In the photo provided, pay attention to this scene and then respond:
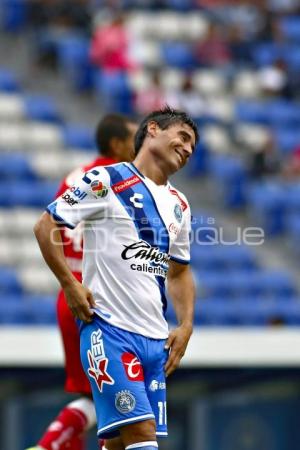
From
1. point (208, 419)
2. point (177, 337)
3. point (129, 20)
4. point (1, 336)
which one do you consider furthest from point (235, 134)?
point (177, 337)

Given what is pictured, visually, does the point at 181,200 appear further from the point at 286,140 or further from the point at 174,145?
the point at 286,140

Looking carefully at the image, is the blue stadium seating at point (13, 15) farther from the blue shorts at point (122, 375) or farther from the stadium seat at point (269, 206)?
the blue shorts at point (122, 375)

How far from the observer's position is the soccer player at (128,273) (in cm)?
633

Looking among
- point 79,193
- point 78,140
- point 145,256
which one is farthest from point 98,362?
point 78,140

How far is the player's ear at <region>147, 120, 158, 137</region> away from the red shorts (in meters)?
1.70

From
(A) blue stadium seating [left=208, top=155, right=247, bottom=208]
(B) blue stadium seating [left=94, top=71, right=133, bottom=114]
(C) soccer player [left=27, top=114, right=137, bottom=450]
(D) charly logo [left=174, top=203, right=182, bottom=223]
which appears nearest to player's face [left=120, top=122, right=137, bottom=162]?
(C) soccer player [left=27, top=114, right=137, bottom=450]

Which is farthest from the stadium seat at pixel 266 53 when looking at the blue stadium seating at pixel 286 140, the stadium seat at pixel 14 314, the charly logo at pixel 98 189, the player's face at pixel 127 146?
the charly logo at pixel 98 189

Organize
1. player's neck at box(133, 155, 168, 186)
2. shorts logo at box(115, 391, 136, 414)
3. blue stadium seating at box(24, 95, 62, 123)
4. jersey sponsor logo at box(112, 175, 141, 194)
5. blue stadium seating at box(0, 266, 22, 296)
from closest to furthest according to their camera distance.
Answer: shorts logo at box(115, 391, 136, 414) → jersey sponsor logo at box(112, 175, 141, 194) → player's neck at box(133, 155, 168, 186) → blue stadium seating at box(0, 266, 22, 296) → blue stadium seating at box(24, 95, 62, 123)

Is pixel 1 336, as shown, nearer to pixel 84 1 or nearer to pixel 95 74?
pixel 95 74

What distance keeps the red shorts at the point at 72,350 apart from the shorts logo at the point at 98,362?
1515 millimetres

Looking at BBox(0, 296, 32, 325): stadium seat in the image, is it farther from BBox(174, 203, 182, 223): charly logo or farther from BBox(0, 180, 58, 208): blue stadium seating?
BBox(174, 203, 182, 223): charly logo

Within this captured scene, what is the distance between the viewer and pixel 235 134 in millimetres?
17016

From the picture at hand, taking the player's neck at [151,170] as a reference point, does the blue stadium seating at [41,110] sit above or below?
below

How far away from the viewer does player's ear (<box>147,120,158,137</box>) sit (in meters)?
6.57
